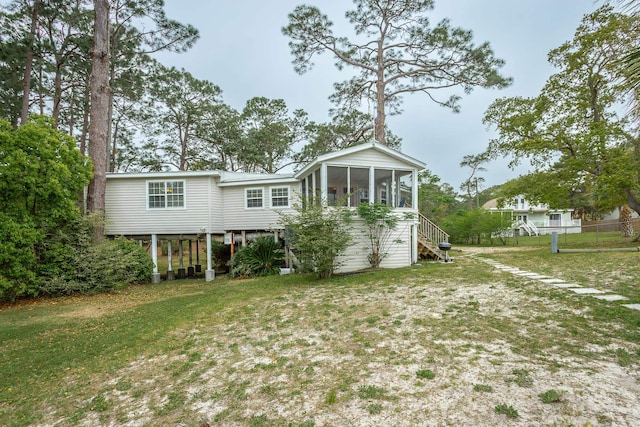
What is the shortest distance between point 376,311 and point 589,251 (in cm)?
1154

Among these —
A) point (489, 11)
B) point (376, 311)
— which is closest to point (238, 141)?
point (489, 11)

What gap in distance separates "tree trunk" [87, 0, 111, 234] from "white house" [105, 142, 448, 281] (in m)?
1.05

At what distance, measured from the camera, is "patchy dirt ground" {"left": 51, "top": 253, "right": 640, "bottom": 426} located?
2.79 meters

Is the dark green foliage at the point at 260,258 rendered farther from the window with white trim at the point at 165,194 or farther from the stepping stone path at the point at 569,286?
the stepping stone path at the point at 569,286

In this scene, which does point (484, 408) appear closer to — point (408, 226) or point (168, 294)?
point (408, 226)

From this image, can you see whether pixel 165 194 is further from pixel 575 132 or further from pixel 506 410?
pixel 575 132

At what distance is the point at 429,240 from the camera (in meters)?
13.6

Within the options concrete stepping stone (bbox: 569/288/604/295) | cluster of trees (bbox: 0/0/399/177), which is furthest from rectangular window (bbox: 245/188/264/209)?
concrete stepping stone (bbox: 569/288/604/295)

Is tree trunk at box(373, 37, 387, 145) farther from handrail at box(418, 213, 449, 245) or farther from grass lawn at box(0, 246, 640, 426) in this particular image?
grass lawn at box(0, 246, 640, 426)

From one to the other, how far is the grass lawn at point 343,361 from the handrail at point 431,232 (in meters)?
6.46

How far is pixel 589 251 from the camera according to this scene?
39.3 feet

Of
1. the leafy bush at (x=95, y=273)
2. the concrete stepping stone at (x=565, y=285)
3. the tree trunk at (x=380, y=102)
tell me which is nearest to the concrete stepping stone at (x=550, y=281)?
the concrete stepping stone at (x=565, y=285)

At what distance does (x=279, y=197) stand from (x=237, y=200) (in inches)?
77.5

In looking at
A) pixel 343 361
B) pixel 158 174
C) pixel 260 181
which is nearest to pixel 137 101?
pixel 158 174
